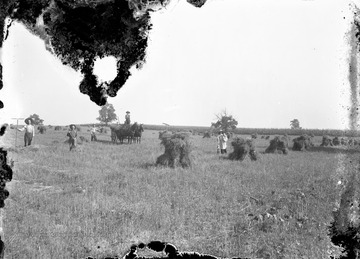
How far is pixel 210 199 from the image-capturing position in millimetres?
7375

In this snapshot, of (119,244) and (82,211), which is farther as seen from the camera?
(82,211)

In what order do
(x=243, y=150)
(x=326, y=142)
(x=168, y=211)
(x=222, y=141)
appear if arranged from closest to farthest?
(x=168, y=211) → (x=243, y=150) → (x=222, y=141) → (x=326, y=142)

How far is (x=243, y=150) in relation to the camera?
50.0ft

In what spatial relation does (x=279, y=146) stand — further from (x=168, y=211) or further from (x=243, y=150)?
(x=168, y=211)

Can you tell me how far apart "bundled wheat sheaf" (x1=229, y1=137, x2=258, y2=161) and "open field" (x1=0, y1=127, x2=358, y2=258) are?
4265mm

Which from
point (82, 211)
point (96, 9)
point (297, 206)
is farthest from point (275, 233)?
point (96, 9)

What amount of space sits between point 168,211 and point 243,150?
974cm

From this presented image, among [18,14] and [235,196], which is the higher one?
[18,14]

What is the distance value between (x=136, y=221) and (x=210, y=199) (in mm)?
2434

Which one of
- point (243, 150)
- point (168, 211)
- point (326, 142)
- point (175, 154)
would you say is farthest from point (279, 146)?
point (168, 211)

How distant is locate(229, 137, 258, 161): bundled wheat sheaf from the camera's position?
1523cm

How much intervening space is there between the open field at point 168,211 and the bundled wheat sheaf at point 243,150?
4265 millimetres

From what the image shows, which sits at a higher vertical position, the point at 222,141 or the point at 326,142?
the point at 326,142

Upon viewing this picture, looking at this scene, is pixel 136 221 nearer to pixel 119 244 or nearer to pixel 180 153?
pixel 119 244
